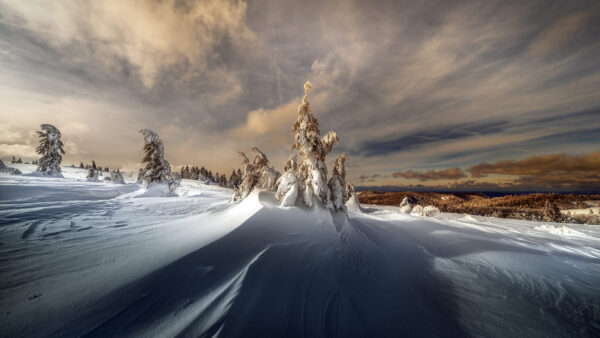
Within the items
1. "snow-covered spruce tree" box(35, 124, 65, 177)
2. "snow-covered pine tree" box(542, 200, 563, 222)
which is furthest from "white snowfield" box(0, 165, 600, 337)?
"snow-covered pine tree" box(542, 200, 563, 222)

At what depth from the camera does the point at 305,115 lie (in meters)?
11.0

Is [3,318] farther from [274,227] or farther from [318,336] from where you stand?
[274,227]

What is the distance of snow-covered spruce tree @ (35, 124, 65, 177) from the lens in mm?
20922

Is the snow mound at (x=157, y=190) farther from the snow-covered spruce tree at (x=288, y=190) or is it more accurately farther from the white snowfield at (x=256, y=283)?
the snow-covered spruce tree at (x=288, y=190)

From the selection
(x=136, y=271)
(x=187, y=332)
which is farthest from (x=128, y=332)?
(x=136, y=271)

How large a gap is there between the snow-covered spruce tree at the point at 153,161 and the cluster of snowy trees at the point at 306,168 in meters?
11.4

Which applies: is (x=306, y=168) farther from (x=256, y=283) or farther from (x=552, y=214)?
(x=552, y=214)

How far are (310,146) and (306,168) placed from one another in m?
1.41

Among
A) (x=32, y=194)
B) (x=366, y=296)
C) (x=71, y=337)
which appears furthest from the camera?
(x=32, y=194)

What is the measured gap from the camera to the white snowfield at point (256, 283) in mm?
2678

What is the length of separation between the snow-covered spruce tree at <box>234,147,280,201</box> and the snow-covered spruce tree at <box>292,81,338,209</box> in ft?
5.98

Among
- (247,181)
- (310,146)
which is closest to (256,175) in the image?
A: (247,181)

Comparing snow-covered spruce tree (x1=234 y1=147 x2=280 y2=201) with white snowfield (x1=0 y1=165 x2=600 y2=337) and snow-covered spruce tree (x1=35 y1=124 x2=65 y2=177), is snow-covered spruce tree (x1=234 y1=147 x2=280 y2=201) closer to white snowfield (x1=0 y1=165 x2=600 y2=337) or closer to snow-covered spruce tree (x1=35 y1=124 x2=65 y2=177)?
white snowfield (x1=0 y1=165 x2=600 y2=337)

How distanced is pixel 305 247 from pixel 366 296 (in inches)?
→ 83.5
